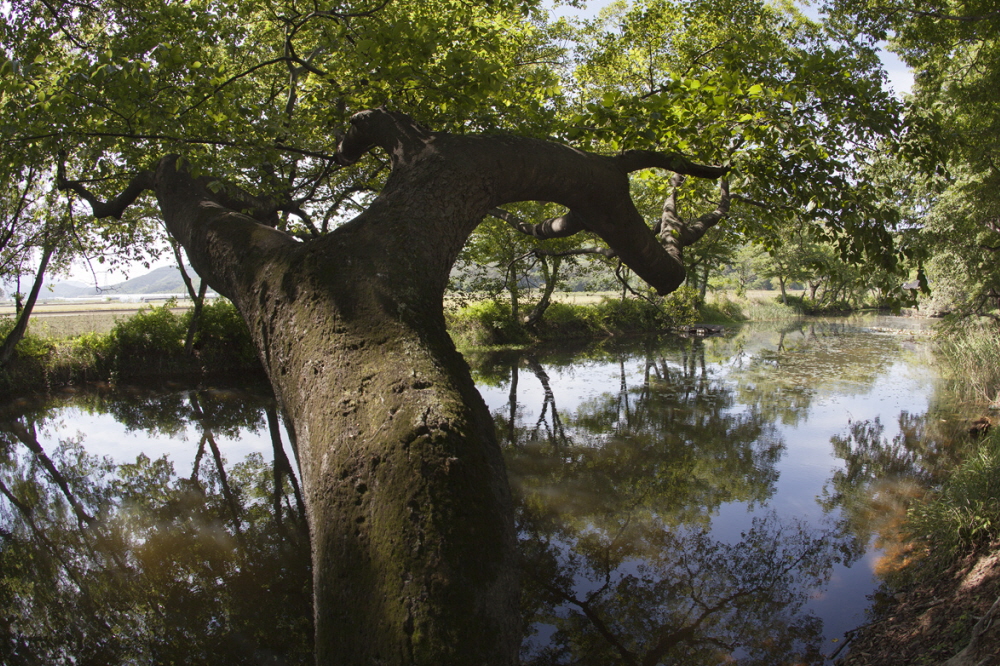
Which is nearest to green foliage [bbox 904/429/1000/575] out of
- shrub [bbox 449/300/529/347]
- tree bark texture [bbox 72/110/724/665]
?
tree bark texture [bbox 72/110/724/665]

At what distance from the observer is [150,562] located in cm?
532

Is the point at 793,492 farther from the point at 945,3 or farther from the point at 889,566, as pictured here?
the point at 945,3

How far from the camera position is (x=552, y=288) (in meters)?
22.4

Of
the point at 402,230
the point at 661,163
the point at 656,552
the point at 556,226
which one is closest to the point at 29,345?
the point at 556,226

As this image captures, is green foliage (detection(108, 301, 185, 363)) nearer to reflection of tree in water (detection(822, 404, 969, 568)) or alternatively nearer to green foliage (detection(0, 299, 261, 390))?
green foliage (detection(0, 299, 261, 390))

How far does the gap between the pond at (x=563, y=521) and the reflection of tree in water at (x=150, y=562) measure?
0.02m

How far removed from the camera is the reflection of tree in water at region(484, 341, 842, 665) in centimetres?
409

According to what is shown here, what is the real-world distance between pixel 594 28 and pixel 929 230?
8618 millimetres

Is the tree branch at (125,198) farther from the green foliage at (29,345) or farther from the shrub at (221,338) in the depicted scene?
the shrub at (221,338)

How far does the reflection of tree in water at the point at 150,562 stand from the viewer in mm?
4082

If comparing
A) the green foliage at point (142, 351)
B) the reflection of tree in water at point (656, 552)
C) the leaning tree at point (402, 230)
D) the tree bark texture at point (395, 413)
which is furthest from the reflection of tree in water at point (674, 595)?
the green foliage at point (142, 351)

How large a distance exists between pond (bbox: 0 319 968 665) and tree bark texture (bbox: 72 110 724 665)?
271 centimetres

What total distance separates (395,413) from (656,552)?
4339mm

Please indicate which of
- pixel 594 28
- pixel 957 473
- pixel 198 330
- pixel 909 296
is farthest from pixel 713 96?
pixel 198 330
